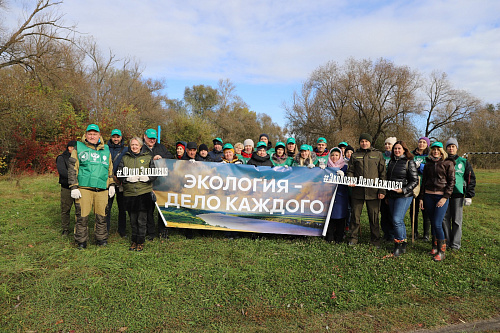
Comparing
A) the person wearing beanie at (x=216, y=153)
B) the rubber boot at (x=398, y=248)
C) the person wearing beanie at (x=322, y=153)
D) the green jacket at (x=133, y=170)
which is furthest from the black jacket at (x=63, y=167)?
the rubber boot at (x=398, y=248)

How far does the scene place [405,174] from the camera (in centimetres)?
520

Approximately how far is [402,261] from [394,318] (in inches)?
69.5

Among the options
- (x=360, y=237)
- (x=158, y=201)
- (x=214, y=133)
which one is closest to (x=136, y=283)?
(x=158, y=201)

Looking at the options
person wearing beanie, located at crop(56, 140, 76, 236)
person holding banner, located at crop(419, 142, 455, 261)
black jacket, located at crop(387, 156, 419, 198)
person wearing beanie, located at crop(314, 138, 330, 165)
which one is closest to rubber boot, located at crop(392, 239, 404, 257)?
person holding banner, located at crop(419, 142, 455, 261)

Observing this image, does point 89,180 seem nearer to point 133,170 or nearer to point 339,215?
point 133,170

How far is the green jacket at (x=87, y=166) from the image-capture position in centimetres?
501

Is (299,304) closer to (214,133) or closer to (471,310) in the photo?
(471,310)

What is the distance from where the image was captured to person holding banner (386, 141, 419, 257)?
5.14 meters

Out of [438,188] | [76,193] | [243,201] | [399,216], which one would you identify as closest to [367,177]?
[399,216]

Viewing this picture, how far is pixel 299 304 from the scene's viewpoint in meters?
3.62

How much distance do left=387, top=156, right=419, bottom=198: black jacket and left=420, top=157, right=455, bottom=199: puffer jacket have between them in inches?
12.7

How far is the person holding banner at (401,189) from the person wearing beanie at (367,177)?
8.7 inches

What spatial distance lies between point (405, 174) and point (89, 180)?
5432mm

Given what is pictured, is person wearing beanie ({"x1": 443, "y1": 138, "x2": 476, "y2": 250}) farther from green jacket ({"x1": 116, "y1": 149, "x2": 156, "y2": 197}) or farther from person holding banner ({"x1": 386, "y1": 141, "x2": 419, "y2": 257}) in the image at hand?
green jacket ({"x1": 116, "y1": 149, "x2": 156, "y2": 197})
